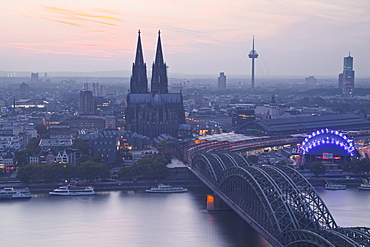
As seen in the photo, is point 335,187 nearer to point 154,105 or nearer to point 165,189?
point 165,189

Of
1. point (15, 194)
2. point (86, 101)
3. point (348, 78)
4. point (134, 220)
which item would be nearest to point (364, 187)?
point (134, 220)

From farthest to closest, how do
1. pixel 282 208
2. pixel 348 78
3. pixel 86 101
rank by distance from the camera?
1. pixel 348 78
2. pixel 86 101
3. pixel 282 208

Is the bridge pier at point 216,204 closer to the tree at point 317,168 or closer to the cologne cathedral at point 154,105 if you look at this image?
the tree at point 317,168

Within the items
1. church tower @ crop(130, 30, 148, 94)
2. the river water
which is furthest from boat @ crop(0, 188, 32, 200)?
church tower @ crop(130, 30, 148, 94)

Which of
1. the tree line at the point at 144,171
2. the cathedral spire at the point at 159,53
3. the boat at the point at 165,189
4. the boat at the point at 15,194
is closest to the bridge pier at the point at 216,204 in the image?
the boat at the point at 165,189

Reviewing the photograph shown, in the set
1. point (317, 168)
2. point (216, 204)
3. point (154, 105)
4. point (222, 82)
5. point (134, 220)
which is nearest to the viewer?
point (134, 220)

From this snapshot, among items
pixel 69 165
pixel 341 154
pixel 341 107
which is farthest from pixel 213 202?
pixel 341 107

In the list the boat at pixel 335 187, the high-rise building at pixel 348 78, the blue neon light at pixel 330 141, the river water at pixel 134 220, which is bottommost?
the river water at pixel 134 220
